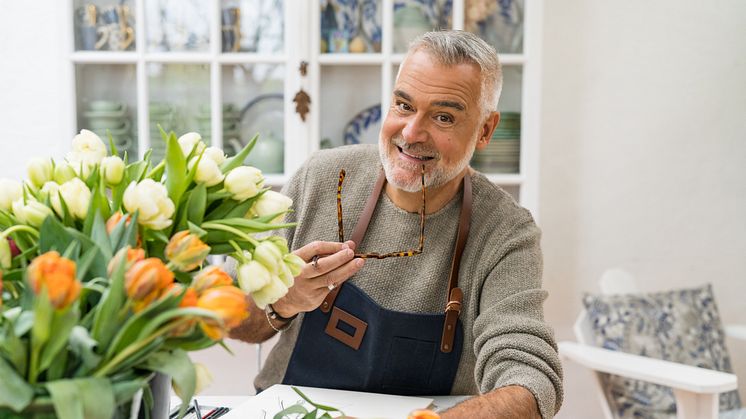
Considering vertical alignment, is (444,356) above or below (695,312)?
above

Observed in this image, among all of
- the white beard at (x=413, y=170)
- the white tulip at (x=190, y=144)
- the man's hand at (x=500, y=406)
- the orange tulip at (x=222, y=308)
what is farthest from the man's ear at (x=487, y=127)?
the orange tulip at (x=222, y=308)

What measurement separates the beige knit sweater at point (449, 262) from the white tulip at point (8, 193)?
876 mm

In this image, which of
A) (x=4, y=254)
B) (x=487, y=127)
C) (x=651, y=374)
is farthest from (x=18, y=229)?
(x=651, y=374)

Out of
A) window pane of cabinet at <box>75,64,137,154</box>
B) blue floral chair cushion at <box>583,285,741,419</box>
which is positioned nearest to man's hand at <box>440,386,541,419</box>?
blue floral chair cushion at <box>583,285,741,419</box>

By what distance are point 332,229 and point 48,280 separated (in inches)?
46.3

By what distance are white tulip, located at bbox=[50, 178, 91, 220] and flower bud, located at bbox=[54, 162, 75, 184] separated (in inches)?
1.8

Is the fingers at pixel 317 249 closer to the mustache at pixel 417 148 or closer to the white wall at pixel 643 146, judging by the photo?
the mustache at pixel 417 148

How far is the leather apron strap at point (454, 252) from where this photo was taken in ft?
5.35

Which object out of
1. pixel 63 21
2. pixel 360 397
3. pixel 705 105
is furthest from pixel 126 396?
pixel 705 105

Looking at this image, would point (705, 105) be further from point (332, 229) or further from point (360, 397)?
point (360, 397)

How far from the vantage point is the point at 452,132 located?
1.68 meters

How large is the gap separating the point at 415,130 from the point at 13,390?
111 cm

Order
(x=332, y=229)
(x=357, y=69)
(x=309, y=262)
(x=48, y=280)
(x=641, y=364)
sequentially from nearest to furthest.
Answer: (x=48, y=280) < (x=309, y=262) < (x=332, y=229) < (x=641, y=364) < (x=357, y=69)

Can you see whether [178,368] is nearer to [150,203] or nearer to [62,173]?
[150,203]
